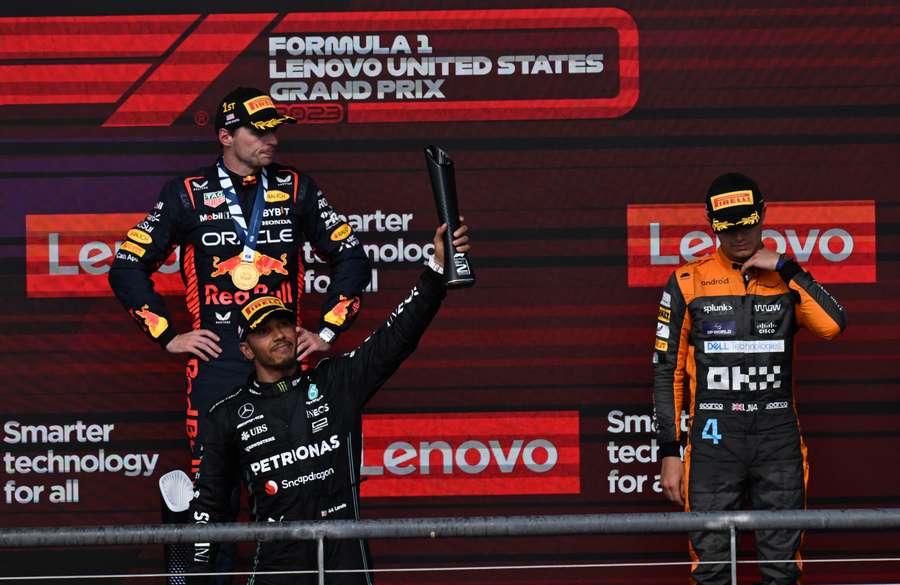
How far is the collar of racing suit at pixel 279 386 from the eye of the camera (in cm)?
363

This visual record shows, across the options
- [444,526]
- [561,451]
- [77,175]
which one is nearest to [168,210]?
[77,175]

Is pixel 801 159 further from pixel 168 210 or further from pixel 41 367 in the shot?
pixel 41 367

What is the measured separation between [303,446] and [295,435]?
38mm

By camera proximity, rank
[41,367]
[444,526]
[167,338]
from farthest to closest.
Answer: [41,367] < [167,338] < [444,526]

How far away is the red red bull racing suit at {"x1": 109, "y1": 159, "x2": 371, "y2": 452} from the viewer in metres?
4.36

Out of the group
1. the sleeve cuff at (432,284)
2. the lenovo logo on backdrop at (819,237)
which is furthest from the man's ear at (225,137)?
the lenovo logo on backdrop at (819,237)

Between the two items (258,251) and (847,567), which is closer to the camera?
(258,251)

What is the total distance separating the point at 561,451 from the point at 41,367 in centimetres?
201

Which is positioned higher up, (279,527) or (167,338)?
(167,338)

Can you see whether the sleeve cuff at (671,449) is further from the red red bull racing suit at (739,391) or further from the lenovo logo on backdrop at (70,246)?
the lenovo logo on backdrop at (70,246)

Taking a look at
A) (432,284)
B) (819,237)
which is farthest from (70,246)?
(819,237)

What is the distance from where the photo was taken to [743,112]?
4.90 metres

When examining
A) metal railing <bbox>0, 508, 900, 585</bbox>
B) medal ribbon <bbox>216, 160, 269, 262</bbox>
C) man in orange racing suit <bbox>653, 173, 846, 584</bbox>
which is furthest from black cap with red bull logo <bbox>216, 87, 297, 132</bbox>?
metal railing <bbox>0, 508, 900, 585</bbox>

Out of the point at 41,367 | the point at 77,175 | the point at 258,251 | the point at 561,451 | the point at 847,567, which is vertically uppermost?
the point at 77,175
